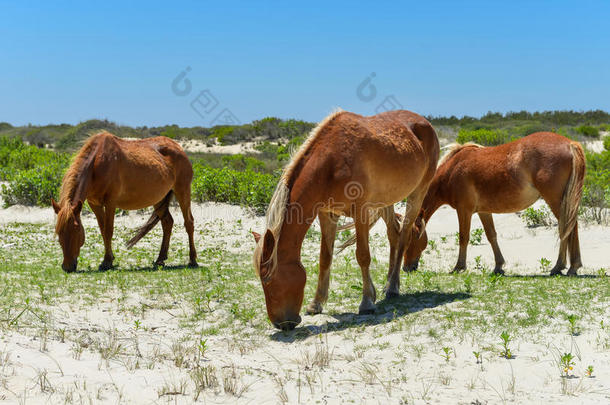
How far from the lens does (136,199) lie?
32.2ft

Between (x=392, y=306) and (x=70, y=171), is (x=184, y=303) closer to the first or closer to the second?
(x=392, y=306)

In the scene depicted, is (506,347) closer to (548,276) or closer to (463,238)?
(548,276)

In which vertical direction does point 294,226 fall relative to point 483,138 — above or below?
below

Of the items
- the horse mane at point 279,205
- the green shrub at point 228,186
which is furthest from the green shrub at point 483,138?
the horse mane at point 279,205

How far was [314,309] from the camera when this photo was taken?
6496 mm

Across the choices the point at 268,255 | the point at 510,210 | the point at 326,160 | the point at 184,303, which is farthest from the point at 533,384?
the point at 510,210

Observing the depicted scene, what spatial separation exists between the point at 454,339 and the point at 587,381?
1220mm

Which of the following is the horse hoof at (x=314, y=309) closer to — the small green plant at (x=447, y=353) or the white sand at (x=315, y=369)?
the white sand at (x=315, y=369)

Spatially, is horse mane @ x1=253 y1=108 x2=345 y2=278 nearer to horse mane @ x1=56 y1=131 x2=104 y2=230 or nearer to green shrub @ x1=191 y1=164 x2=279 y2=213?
horse mane @ x1=56 y1=131 x2=104 y2=230

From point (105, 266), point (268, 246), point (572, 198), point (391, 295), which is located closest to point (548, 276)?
point (572, 198)

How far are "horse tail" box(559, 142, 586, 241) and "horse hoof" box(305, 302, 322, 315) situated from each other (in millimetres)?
4156

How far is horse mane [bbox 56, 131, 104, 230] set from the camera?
8117 mm

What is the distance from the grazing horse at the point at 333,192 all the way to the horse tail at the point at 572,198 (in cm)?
249

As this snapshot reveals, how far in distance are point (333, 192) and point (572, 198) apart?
4.41 metres
